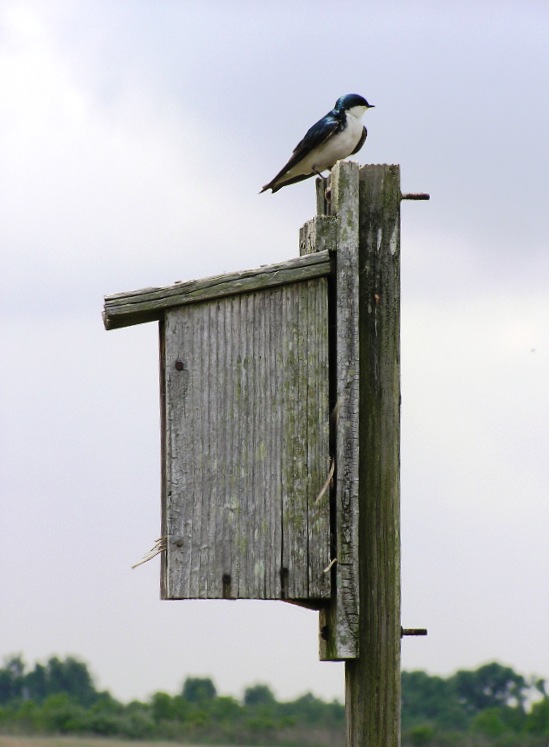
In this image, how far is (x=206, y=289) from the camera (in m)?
3.70

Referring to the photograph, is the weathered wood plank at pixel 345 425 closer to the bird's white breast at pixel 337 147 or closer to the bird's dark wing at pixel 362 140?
the bird's white breast at pixel 337 147

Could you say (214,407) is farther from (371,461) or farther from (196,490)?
(371,461)

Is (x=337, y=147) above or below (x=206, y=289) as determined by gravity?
above

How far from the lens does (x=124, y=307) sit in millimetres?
3686

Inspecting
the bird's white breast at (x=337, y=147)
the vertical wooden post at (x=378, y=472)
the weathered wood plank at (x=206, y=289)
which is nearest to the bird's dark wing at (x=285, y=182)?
the bird's white breast at (x=337, y=147)

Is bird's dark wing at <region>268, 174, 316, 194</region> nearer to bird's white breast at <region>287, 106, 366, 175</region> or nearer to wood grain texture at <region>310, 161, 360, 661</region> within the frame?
bird's white breast at <region>287, 106, 366, 175</region>

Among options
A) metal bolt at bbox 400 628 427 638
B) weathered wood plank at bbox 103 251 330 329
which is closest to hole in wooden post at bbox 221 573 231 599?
metal bolt at bbox 400 628 427 638

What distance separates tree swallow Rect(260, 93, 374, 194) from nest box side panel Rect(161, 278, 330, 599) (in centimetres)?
187

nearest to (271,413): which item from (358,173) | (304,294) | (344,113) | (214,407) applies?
(214,407)

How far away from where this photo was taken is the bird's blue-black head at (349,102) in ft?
18.2

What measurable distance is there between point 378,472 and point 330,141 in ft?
7.03

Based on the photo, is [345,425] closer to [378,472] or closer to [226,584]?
[378,472]

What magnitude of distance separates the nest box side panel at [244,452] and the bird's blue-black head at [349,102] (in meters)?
2.08

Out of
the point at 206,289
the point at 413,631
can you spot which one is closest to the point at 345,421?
the point at 206,289
